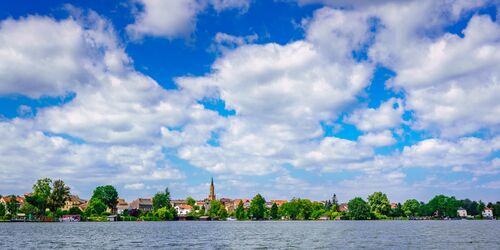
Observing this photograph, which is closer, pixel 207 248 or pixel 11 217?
pixel 207 248

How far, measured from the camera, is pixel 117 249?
→ 2191 inches

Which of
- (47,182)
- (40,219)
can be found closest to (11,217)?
(40,219)

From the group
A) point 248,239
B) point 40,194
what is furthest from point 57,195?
point 248,239

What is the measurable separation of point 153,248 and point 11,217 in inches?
6580

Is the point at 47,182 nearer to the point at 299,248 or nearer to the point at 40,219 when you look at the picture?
the point at 40,219

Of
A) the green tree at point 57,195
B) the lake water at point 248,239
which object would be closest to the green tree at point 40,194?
the green tree at point 57,195

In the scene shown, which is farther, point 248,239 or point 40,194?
point 40,194

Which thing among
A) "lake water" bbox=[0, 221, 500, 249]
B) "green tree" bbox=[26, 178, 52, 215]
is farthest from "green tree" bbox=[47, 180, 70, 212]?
"lake water" bbox=[0, 221, 500, 249]

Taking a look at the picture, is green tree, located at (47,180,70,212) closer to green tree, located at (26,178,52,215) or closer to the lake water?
green tree, located at (26,178,52,215)

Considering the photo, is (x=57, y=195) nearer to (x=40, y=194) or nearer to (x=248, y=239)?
(x=40, y=194)

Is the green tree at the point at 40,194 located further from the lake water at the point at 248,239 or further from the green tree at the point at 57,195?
the lake water at the point at 248,239

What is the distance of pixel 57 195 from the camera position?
18738 cm

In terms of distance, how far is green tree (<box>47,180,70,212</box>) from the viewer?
18662 cm

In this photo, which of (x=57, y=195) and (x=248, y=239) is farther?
(x=57, y=195)
